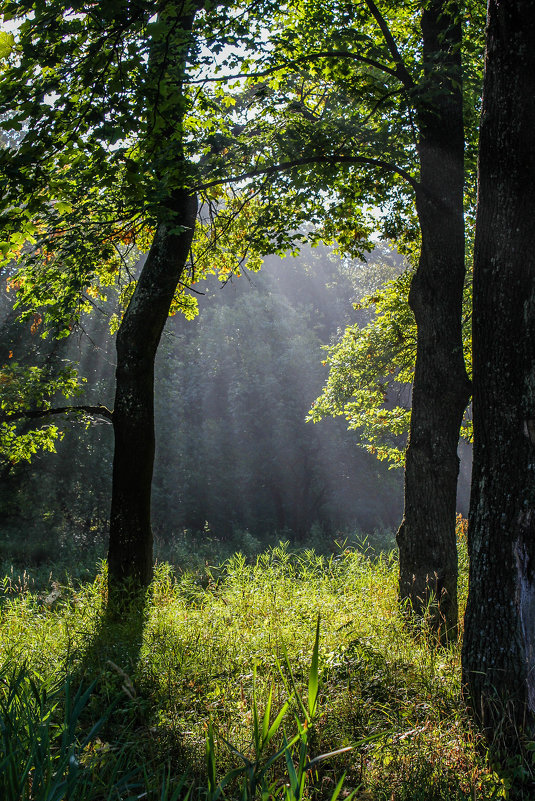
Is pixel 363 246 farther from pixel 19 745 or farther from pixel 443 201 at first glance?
pixel 19 745

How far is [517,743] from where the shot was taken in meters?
3.15

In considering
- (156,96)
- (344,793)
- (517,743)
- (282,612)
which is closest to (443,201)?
(156,96)

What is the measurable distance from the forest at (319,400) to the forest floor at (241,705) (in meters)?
0.02

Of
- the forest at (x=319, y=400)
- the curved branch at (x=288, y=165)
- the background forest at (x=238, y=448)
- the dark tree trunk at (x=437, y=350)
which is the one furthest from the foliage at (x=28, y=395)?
the background forest at (x=238, y=448)

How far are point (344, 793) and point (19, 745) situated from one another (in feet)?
5.05

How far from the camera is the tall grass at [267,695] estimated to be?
2.63 m

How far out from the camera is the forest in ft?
9.81

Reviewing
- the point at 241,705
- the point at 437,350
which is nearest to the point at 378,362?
the point at 437,350

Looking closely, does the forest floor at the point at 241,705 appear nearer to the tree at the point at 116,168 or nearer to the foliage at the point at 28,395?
the tree at the point at 116,168

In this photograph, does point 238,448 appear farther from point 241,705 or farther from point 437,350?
point 241,705

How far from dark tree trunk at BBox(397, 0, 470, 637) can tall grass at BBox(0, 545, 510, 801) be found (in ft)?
2.26

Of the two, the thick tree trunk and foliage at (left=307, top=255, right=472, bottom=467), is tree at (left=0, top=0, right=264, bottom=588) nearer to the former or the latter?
the thick tree trunk

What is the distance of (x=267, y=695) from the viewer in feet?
11.5

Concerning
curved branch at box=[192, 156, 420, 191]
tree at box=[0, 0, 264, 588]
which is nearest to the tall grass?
tree at box=[0, 0, 264, 588]
